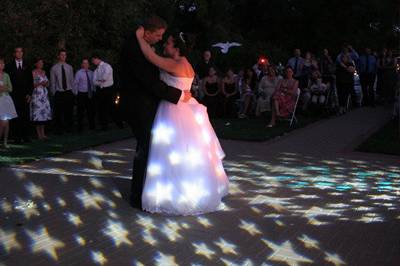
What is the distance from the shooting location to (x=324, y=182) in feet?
25.6

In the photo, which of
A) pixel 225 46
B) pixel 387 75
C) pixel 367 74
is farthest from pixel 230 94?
pixel 225 46

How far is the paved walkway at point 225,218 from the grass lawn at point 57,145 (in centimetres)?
57

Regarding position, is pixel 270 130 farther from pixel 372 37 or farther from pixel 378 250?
pixel 372 37

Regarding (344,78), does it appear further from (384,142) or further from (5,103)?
(5,103)

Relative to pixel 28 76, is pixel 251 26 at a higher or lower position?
higher

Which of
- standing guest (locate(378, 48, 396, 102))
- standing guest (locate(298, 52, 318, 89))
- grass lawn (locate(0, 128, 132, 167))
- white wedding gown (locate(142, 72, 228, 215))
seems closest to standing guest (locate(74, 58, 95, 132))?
grass lawn (locate(0, 128, 132, 167))

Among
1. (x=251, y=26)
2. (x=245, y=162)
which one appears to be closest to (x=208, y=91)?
(x=245, y=162)

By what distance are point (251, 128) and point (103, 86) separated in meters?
3.29

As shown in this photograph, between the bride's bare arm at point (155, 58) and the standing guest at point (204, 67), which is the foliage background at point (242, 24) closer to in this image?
the standing guest at point (204, 67)

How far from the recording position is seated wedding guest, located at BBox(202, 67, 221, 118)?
15.4 meters

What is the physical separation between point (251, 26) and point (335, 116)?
22.1 meters

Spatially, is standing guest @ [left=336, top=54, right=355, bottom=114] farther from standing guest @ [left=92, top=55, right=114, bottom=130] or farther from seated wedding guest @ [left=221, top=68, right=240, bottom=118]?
standing guest @ [left=92, top=55, right=114, bottom=130]

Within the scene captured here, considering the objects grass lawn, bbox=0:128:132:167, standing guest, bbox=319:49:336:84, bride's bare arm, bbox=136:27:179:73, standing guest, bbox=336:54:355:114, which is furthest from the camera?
standing guest, bbox=319:49:336:84

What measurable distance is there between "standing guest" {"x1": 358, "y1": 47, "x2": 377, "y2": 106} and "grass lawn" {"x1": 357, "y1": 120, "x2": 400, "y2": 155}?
15.1 feet
